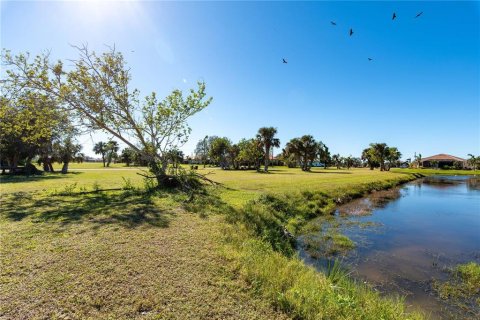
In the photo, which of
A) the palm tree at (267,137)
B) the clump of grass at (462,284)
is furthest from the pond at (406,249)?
the palm tree at (267,137)

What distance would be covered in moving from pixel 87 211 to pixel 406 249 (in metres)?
15.6

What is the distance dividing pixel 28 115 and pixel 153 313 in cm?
1769

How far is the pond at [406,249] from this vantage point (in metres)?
8.07

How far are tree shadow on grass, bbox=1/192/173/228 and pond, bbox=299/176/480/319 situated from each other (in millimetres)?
7382

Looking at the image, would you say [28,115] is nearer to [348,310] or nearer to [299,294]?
[299,294]

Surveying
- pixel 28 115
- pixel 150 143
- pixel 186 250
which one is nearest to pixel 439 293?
pixel 186 250

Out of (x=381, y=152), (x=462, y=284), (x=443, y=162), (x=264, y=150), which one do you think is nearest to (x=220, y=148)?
(x=264, y=150)

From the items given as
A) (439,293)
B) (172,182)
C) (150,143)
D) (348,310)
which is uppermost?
(150,143)

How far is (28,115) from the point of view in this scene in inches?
623

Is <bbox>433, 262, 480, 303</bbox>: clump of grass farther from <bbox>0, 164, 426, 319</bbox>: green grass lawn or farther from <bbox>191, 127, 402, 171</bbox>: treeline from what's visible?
<bbox>191, 127, 402, 171</bbox>: treeline

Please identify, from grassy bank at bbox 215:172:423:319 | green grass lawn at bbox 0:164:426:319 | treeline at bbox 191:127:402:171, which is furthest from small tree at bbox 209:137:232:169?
green grass lawn at bbox 0:164:426:319

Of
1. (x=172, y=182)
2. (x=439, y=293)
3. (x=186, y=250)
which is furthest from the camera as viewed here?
(x=172, y=182)

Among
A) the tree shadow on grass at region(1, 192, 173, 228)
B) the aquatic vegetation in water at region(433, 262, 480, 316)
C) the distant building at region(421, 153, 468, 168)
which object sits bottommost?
the aquatic vegetation in water at region(433, 262, 480, 316)

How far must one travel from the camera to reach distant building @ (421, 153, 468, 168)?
107 m
